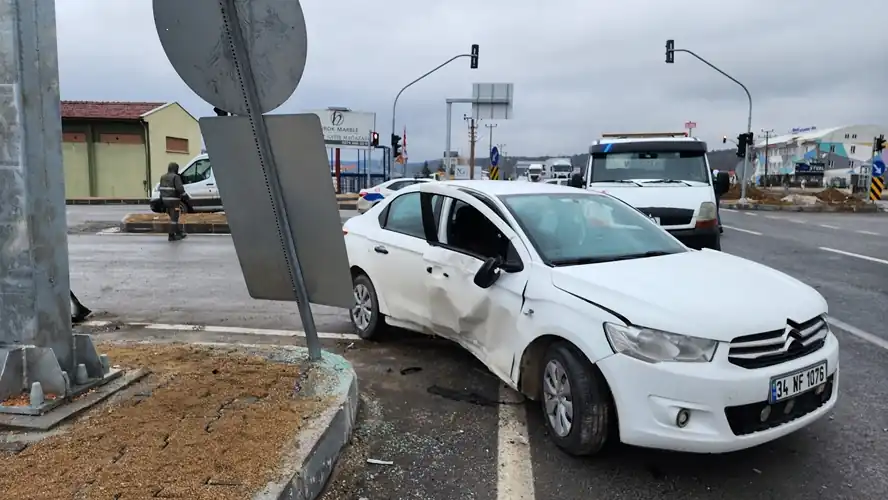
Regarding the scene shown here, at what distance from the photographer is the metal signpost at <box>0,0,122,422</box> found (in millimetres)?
3436

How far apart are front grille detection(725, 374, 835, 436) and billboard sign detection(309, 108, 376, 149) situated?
1625 inches

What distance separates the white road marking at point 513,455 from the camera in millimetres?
3299

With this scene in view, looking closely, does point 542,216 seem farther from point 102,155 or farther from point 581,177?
point 102,155

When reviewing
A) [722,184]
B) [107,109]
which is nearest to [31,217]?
[722,184]

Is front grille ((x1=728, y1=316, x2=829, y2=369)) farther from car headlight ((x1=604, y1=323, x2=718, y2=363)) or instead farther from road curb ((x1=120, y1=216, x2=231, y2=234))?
road curb ((x1=120, y1=216, x2=231, y2=234))

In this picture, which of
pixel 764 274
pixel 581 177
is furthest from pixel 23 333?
pixel 581 177

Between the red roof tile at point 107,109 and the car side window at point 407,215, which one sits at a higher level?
the red roof tile at point 107,109

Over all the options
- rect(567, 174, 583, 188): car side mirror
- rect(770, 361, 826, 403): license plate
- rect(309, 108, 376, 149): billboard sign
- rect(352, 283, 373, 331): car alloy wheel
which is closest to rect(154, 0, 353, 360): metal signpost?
rect(352, 283, 373, 331): car alloy wheel

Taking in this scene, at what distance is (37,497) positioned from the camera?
8.94 feet

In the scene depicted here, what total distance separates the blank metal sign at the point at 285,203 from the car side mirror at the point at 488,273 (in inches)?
33.7

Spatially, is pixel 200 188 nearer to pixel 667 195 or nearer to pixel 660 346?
pixel 667 195

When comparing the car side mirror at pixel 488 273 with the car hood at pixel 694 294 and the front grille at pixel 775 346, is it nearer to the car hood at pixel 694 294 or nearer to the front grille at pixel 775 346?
the car hood at pixel 694 294

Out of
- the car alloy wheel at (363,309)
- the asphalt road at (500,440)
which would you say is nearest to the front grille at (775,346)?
the asphalt road at (500,440)

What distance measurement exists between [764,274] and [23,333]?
4.42 meters
